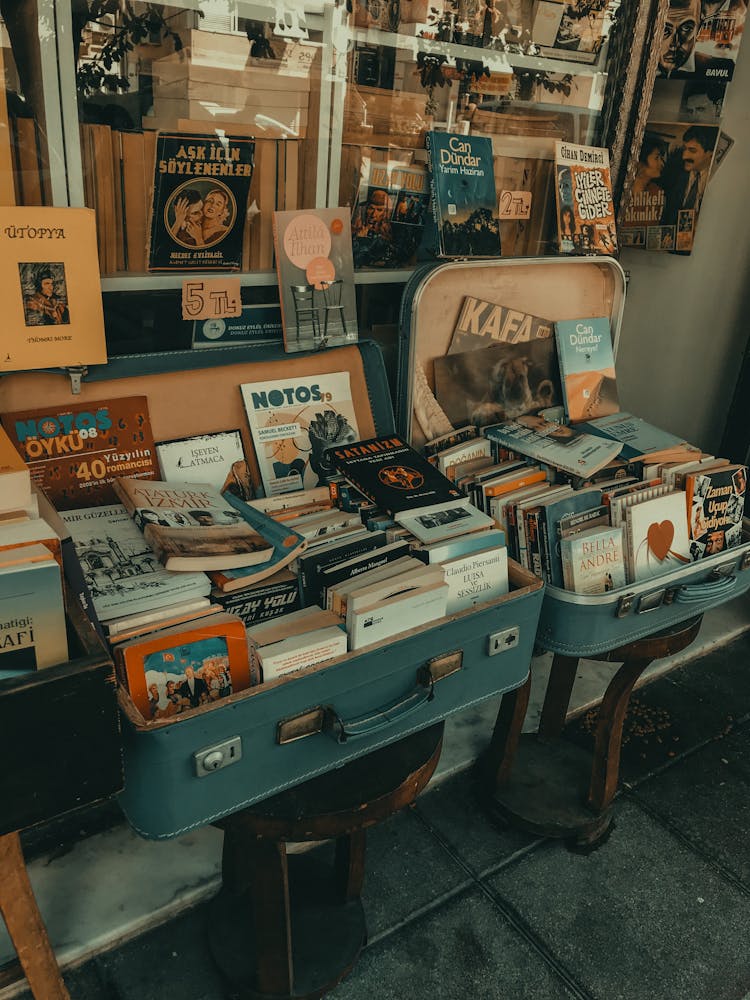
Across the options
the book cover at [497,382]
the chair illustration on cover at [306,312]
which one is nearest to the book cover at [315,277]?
the chair illustration on cover at [306,312]

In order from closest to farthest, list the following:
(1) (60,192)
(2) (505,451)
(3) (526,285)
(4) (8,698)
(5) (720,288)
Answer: (4) (8,698) < (1) (60,192) < (2) (505,451) < (3) (526,285) < (5) (720,288)

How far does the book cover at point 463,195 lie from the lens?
7.04 ft

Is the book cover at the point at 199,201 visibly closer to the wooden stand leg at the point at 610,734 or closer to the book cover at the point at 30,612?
the book cover at the point at 30,612

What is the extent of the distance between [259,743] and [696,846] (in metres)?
1.69

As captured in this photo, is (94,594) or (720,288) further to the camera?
(720,288)

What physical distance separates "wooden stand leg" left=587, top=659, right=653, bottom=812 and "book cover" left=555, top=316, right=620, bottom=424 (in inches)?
31.4

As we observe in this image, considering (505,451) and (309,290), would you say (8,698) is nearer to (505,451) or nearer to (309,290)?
(309,290)

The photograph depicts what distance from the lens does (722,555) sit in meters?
1.96

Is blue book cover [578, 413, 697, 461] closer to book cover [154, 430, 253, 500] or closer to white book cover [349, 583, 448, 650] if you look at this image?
white book cover [349, 583, 448, 650]

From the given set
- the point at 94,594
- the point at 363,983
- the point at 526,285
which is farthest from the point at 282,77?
the point at 363,983

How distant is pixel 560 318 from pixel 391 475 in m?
0.98

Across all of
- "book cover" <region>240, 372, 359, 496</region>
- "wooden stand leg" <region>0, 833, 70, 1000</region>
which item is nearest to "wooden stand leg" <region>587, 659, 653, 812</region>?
"book cover" <region>240, 372, 359, 496</region>

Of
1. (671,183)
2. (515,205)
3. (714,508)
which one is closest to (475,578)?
(714,508)

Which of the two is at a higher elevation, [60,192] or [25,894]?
[60,192]
